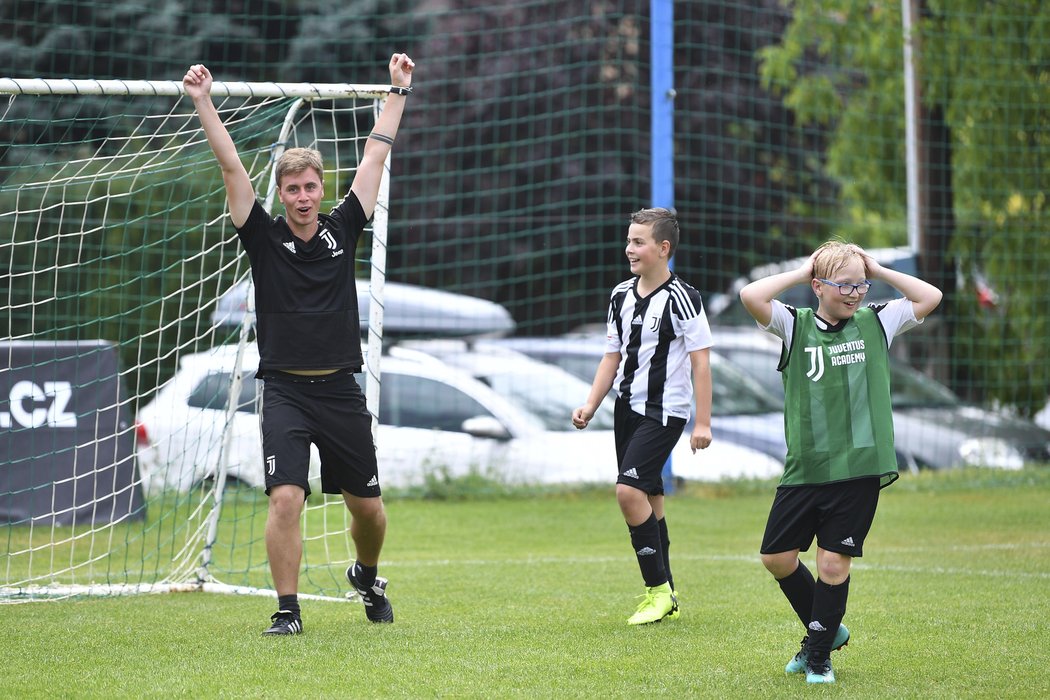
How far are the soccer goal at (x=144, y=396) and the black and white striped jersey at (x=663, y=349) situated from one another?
51.2 inches

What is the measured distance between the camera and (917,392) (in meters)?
13.3

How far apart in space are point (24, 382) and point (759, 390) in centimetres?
687

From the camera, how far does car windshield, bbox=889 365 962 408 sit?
13109mm

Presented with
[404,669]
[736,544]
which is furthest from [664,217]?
[736,544]

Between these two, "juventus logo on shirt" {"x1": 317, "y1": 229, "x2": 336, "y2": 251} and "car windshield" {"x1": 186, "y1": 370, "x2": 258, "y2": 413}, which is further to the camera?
"car windshield" {"x1": 186, "y1": 370, "x2": 258, "y2": 413}

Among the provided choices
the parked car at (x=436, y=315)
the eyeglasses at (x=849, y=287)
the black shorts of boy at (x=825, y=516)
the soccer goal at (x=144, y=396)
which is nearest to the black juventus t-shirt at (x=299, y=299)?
the soccer goal at (x=144, y=396)

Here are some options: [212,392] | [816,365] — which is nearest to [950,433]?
[212,392]

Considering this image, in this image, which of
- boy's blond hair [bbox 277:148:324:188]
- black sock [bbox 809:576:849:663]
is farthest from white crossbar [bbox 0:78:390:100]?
black sock [bbox 809:576:849:663]

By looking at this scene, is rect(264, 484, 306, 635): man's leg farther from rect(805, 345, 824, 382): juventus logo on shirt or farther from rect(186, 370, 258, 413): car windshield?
rect(186, 370, 258, 413): car windshield

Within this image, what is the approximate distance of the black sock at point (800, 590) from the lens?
501cm

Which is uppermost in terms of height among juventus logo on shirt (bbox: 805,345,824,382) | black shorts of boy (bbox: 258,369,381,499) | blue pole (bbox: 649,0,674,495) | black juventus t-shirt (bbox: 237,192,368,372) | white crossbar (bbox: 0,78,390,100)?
blue pole (bbox: 649,0,674,495)

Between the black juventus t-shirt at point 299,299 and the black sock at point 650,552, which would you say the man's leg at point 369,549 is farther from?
the black sock at point 650,552

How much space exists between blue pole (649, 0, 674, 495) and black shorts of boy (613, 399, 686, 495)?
5.59 metres

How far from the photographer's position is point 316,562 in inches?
345
